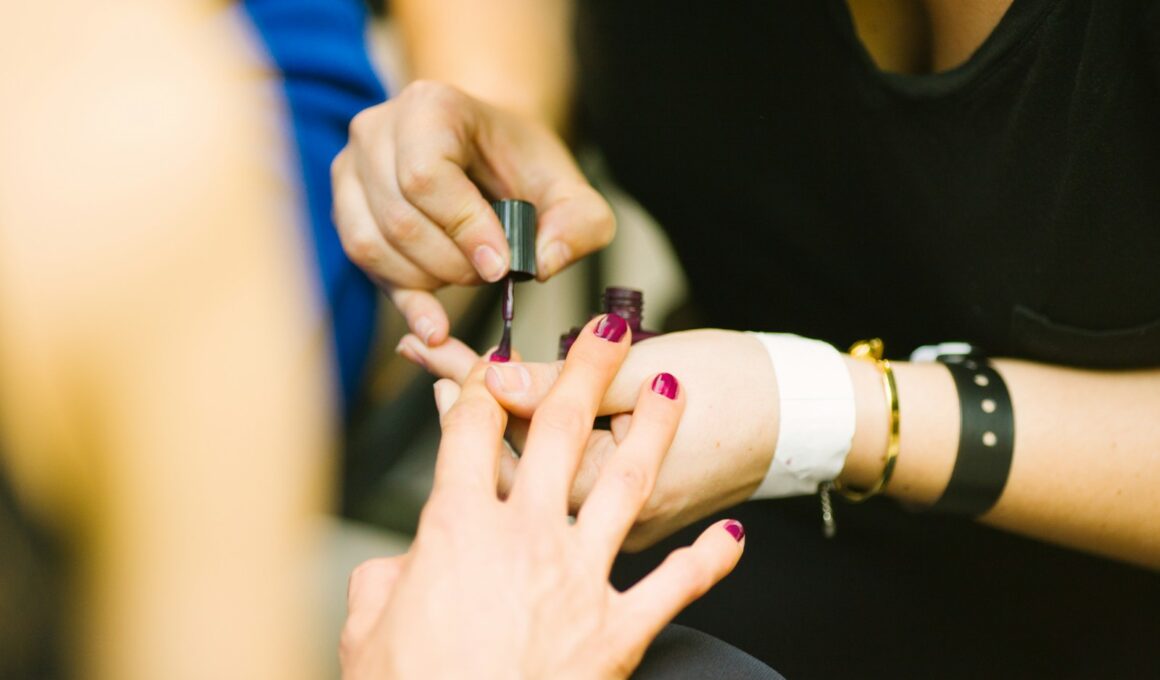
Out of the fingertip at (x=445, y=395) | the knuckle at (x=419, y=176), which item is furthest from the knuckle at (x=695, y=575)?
the knuckle at (x=419, y=176)

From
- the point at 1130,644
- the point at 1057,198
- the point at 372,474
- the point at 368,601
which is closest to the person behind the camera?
the point at 368,601

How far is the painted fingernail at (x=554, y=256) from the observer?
2.25ft

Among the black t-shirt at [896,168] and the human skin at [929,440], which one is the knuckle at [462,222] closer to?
the human skin at [929,440]

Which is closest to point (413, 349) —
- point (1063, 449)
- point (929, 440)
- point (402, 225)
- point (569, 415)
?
point (402, 225)

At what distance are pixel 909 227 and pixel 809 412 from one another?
225mm

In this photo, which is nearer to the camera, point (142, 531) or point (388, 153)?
point (142, 531)

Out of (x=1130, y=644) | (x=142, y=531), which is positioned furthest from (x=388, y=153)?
(x=1130, y=644)

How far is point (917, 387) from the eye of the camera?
0.64 meters

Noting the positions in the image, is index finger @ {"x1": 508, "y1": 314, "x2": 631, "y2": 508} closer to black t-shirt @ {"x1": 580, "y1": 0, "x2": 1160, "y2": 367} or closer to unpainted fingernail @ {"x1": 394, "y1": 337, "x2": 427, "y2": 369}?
unpainted fingernail @ {"x1": 394, "y1": 337, "x2": 427, "y2": 369}

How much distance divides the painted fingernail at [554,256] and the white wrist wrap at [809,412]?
183 millimetres

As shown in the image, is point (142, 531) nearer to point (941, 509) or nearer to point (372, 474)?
point (372, 474)

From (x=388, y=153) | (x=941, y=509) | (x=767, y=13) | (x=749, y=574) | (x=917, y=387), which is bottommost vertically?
(x=749, y=574)

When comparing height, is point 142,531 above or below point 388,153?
below

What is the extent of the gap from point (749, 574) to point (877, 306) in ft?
0.96
